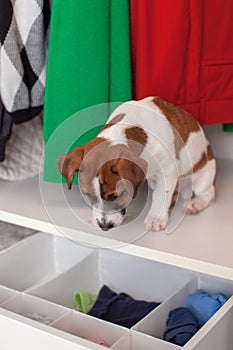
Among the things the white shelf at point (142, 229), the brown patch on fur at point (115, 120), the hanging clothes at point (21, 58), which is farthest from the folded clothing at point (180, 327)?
the hanging clothes at point (21, 58)

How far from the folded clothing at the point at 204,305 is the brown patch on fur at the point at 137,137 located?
13.7 inches

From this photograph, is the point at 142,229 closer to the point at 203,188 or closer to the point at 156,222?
the point at 156,222

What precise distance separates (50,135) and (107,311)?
0.40 metres

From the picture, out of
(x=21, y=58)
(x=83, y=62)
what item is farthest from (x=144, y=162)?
(x=21, y=58)

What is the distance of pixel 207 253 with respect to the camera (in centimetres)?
109

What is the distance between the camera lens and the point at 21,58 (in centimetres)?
131

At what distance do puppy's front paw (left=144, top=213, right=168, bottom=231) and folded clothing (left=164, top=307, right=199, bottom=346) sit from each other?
18 cm

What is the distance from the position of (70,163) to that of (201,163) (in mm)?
310

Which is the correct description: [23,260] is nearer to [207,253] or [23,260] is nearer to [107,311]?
[107,311]

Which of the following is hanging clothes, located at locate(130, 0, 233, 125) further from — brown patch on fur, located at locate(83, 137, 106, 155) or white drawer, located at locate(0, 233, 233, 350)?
white drawer, located at locate(0, 233, 233, 350)

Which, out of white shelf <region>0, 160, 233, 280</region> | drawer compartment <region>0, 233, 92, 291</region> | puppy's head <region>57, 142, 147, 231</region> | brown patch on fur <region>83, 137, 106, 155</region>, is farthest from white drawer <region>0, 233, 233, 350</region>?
brown patch on fur <region>83, 137, 106, 155</region>

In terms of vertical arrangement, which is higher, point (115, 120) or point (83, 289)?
point (115, 120)

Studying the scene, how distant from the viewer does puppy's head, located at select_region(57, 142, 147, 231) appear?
1.07 meters

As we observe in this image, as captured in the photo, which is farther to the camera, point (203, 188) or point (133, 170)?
point (203, 188)
